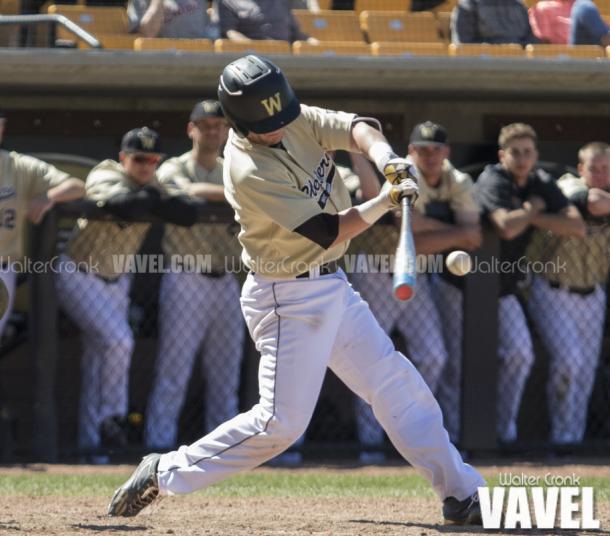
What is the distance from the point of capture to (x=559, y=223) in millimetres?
7344

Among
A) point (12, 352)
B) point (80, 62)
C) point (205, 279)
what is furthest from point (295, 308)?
point (80, 62)

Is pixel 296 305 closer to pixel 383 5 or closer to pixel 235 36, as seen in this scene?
pixel 235 36

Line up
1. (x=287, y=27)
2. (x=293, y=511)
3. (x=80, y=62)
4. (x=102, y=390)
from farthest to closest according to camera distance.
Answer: (x=287, y=27) < (x=80, y=62) < (x=102, y=390) < (x=293, y=511)

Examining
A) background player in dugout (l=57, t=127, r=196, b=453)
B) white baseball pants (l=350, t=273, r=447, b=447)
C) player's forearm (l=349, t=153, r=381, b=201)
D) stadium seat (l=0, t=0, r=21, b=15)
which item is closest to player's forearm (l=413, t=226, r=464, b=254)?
white baseball pants (l=350, t=273, r=447, b=447)

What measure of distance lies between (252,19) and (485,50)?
1.60m

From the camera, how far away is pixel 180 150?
28.7ft

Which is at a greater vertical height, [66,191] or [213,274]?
[66,191]

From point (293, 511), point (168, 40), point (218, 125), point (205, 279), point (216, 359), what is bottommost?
point (293, 511)

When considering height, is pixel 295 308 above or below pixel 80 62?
below

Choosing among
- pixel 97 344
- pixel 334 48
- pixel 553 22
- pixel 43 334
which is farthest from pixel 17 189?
pixel 553 22

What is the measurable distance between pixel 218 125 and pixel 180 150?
1573mm

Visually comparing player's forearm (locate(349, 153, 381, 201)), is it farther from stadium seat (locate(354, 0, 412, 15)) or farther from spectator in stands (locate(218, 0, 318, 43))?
stadium seat (locate(354, 0, 412, 15))

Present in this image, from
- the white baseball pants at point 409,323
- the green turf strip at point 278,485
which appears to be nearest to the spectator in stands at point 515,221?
the white baseball pants at point 409,323

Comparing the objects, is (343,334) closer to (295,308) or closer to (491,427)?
(295,308)
